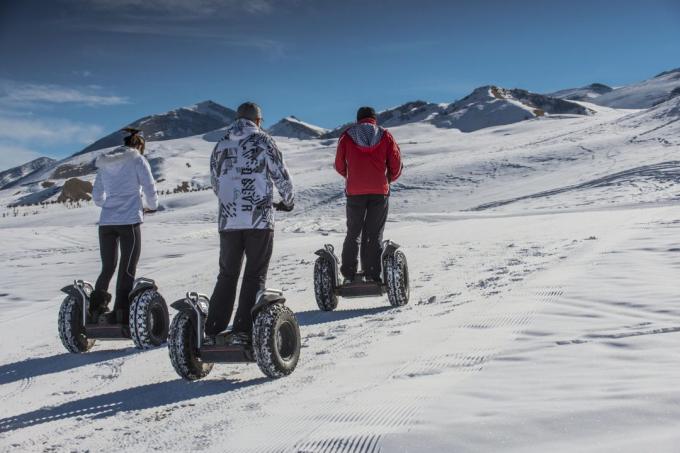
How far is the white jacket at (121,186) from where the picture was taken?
5.64 metres

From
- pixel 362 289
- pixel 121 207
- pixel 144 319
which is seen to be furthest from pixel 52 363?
pixel 362 289

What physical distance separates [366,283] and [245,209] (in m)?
2.51

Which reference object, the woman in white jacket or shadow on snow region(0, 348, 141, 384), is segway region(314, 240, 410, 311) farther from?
shadow on snow region(0, 348, 141, 384)

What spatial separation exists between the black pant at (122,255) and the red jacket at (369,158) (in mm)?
2254

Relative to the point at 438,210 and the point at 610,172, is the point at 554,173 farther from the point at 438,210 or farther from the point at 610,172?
the point at 438,210

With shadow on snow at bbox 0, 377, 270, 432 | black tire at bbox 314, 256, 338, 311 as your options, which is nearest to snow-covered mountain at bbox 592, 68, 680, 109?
black tire at bbox 314, 256, 338, 311

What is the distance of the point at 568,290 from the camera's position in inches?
232

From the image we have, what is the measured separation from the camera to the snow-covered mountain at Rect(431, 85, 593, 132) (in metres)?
95.4

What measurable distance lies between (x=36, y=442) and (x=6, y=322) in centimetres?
458

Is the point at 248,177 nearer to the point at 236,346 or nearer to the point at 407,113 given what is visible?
the point at 236,346

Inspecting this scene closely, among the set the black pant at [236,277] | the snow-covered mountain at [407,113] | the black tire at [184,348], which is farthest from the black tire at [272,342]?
the snow-covered mountain at [407,113]

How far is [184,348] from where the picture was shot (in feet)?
13.7

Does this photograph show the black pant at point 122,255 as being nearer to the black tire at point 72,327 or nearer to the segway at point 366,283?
the black tire at point 72,327

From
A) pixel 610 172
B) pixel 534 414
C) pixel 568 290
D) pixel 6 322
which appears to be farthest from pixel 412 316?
pixel 610 172
